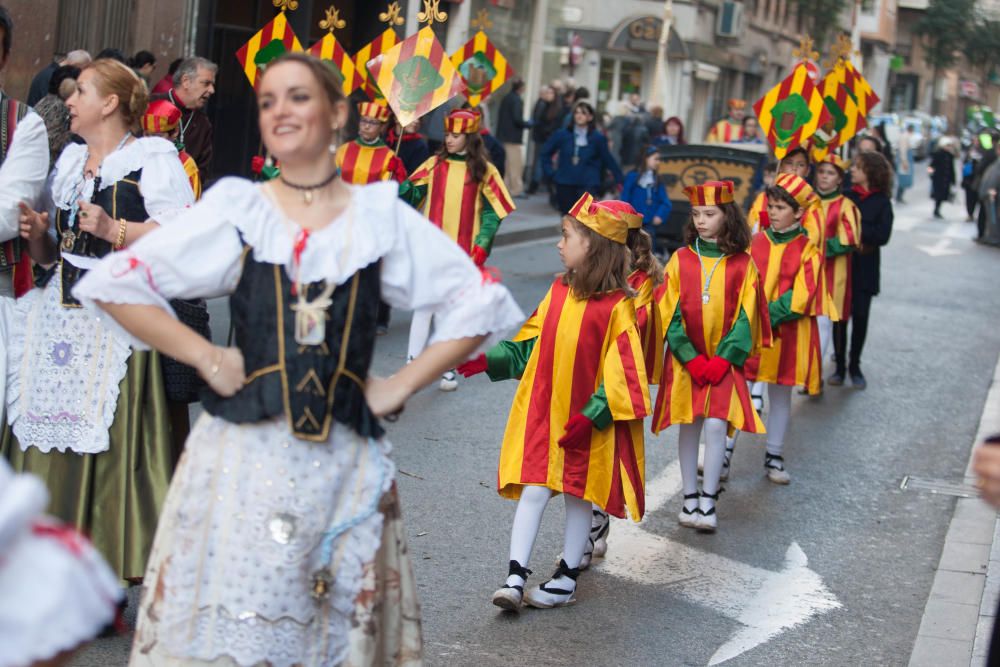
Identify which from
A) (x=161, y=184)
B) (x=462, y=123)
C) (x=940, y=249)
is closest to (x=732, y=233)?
(x=161, y=184)

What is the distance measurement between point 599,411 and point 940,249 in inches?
781

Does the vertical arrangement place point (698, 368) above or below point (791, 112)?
below

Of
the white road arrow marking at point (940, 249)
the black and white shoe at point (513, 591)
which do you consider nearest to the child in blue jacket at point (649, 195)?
the white road arrow marking at point (940, 249)

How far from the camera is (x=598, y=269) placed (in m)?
5.84

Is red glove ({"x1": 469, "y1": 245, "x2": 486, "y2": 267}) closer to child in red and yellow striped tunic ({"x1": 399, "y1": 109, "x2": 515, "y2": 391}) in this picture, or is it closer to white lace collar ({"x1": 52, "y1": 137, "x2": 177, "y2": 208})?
child in red and yellow striped tunic ({"x1": 399, "y1": 109, "x2": 515, "y2": 391})

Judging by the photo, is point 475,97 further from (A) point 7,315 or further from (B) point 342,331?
(B) point 342,331

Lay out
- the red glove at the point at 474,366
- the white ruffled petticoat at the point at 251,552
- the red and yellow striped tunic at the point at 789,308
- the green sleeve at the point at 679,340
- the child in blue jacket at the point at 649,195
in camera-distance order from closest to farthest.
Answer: the white ruffled petticoat at the point at 251,552 → the red glove at the point at 474,366 → the green sleeve at the point at 679,340 → the red and yellow striped tunic at the point at 789,308 → the child in blue jacket at the point at 649,195

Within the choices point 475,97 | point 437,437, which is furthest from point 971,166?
point 437,437

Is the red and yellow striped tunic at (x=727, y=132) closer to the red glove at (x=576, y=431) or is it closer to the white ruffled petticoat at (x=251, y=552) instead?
the red glove at (x=576, y=431)

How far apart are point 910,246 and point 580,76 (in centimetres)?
1363

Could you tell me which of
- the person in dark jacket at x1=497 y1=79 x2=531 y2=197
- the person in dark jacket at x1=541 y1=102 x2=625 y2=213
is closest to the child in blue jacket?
the person in dark jacket at x1=541 y1=102 x2=625 y2=213

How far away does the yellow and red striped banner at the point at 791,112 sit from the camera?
40.2 ft

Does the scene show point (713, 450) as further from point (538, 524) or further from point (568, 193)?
point (568, 193)

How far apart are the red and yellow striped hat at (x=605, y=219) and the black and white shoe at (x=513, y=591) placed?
1295 millimetres
